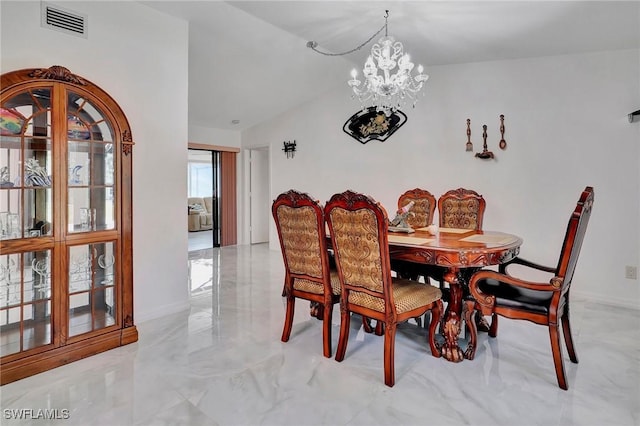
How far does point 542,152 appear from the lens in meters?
3.90

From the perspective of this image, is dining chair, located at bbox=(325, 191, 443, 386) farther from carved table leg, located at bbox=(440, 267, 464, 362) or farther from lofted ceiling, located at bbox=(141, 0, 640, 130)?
lofted ceiling, located at bbox=(141, 0, 640, 130)

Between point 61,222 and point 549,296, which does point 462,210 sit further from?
point 61,222

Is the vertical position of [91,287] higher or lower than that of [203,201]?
lower

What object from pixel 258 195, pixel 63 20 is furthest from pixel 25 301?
pixel 258 195

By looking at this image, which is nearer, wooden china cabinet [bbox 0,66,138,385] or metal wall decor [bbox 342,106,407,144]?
wooden china cabinet [bbox 0,66,138,385]

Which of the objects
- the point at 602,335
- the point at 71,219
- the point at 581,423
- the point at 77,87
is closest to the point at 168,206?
the point at 71,219

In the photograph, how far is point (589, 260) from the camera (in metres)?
3.69

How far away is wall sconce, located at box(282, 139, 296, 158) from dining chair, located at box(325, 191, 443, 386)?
4295 millimetres

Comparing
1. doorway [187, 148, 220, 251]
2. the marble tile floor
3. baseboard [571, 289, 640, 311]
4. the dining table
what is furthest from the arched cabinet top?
baseboard [571, 289, 640, 311]

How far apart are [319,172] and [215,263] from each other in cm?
221

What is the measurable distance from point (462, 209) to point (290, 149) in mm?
3488

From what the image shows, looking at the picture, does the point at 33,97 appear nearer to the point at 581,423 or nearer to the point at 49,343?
the point at 49,343

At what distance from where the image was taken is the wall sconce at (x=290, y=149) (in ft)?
20.7

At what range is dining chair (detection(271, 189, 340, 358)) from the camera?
90.6 inches
